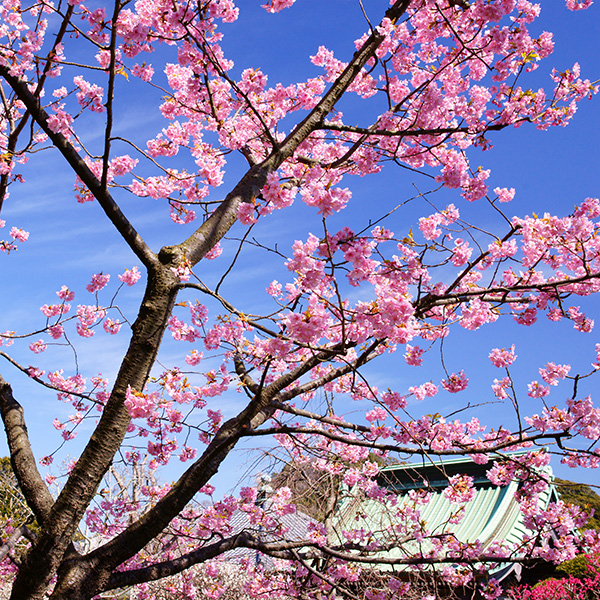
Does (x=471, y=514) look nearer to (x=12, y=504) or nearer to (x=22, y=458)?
(x=22, y=458)

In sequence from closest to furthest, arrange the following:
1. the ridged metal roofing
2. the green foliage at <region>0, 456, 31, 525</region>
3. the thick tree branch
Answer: the thick tree branch
the ridged metal roofing
the green foliage at <region>0, 456, 31, 525</region>

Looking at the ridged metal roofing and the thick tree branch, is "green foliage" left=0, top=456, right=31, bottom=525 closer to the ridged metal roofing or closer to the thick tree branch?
the thick tree branch

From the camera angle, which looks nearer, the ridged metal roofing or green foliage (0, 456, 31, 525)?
the ridged metal roofing

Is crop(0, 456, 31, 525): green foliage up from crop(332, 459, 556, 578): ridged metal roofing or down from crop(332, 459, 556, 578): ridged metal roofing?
up

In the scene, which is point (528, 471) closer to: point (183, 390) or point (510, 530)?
point (183, 390)

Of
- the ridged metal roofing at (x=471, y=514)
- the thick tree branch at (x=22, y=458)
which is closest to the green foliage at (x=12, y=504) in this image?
the thick tree branch at (x=22, y=458)

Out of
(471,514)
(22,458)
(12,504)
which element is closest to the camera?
(22,458)

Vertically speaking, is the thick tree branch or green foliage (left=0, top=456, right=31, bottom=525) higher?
green foliage (left=0, top=456, right=31, bottom=525)

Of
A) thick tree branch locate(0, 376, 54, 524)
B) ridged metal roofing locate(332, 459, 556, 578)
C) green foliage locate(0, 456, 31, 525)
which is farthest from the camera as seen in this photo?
green foliage locate(0, 456, 31, 525)

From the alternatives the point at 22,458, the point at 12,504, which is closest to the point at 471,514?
the point at 22,458

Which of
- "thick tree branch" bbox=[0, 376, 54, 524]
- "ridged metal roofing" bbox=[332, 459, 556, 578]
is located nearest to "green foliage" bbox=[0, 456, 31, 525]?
"thick tree branch" bbox=[0, 376, 54, 524]

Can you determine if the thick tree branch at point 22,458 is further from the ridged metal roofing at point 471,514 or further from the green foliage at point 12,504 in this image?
the green foliage at point 12,504

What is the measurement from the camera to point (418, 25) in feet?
14.3

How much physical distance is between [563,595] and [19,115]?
9527mm
